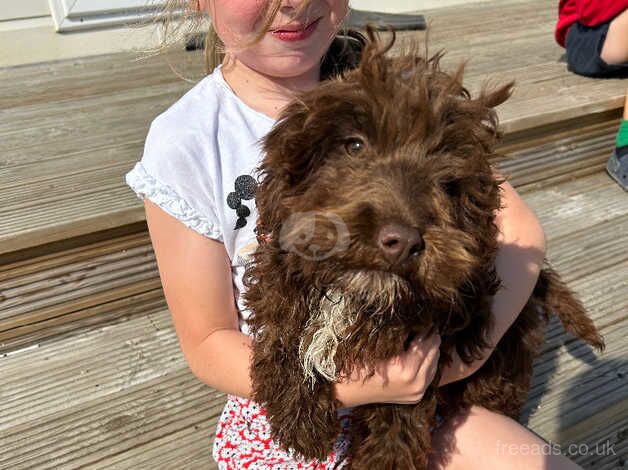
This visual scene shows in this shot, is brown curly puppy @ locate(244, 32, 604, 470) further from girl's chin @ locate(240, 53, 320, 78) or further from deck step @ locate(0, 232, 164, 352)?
deck step @ locate(0, 232, 164, 352)

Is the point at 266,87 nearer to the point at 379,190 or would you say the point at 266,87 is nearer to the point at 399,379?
the point at 379,190

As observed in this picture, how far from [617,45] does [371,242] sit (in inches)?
149

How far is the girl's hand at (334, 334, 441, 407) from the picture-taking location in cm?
151

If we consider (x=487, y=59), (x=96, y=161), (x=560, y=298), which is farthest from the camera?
(x=487, y=59)

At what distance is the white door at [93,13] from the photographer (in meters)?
5.25

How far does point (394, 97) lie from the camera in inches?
52.6

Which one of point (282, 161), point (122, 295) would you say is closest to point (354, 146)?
point (282, 161)

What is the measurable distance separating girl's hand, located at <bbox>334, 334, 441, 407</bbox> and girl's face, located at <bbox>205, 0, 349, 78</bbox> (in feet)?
3.08

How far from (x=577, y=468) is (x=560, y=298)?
2.45 ft

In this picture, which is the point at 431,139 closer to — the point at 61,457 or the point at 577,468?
the point at 577,468

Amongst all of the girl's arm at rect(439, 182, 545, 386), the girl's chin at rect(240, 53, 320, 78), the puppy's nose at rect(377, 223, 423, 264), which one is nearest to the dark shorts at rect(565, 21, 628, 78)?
the girl's arm at rect(439, 182, 545, 386)

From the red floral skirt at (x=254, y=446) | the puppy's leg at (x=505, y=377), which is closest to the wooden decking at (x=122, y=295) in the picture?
the red floral skirt at (x=254, y=446)

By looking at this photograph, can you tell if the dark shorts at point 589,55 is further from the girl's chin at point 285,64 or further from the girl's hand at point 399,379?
the girl's hand at point 399,379

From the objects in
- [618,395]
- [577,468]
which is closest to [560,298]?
[618,395]
